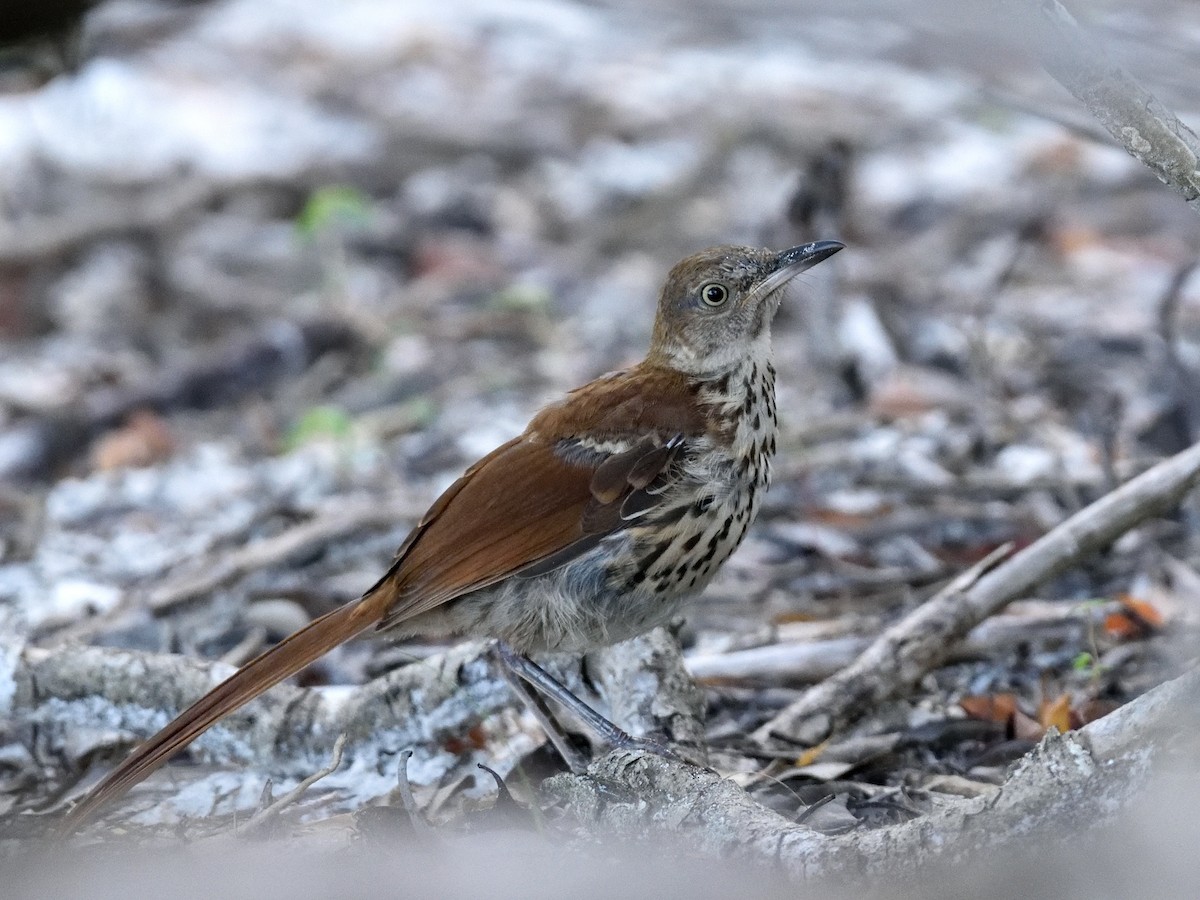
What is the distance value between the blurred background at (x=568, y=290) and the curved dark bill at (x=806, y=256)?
20.0 inches

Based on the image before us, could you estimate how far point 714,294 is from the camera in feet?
A: 12.4

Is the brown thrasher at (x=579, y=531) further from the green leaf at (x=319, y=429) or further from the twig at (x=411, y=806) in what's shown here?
the green leaf at (x=319, y=429)

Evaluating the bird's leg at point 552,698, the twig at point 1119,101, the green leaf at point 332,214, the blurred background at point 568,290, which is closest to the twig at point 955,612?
the blurred background at point 568,290

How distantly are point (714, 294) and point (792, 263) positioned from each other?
Answer: 0.64 feet

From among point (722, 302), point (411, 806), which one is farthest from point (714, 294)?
point (411, 806)

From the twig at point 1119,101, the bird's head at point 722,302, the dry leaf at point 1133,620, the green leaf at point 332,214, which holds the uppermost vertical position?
the twig at point 1119,101

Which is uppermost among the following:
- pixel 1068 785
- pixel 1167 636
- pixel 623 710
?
pixel 1068 785

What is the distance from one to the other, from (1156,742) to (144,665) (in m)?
2.17

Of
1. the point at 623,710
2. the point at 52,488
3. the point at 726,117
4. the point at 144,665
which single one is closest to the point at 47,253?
the point at 52,488

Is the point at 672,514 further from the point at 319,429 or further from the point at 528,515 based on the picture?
the point at 319,429

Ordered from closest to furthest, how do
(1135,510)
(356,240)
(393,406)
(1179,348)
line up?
(1135,510) < (1179,348) < (393,406) < (356,240)

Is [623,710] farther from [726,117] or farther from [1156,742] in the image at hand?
[726,117]

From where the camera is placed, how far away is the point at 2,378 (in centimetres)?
665

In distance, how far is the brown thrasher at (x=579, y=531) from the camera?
3.34 m
